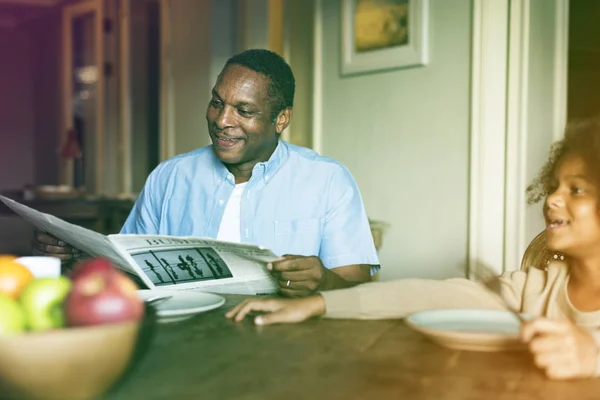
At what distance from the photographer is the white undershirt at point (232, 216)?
66.7 inches

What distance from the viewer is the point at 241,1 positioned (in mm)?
3770

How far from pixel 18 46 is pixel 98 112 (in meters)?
2.81

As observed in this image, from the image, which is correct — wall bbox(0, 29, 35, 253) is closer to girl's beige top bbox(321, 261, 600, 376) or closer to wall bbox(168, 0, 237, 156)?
wall bbox(168, 0, 237, 156)

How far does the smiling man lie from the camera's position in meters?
1.67

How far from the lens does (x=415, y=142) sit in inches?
99.0

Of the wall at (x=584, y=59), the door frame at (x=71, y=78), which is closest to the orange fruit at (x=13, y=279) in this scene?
the wall at (x=584, y=59)

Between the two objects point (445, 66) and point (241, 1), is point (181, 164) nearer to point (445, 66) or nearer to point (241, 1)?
point (445, 66)

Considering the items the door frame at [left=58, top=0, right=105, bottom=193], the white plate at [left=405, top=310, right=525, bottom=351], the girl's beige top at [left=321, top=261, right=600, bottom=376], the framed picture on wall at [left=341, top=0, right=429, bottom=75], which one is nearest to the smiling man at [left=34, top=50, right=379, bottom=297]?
the girl's beige top at [left=321, top=261, right=600, bottom=376]

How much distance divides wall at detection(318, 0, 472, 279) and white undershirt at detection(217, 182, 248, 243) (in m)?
1.01

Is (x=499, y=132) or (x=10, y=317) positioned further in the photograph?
(x=499, y=132)

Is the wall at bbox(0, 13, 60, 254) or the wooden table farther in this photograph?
the wall at bbox(0, 13, 60, 254)

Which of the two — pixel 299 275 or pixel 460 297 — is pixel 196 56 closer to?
pixel 299 275

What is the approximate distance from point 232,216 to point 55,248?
0.48 meters

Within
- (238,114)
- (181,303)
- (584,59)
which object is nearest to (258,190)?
(238,114)
